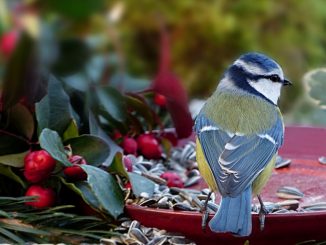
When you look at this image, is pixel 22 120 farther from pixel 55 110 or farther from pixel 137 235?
pixel 137 235

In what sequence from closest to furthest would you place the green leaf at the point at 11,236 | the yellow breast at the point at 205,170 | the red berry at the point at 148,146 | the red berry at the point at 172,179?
the green leaf at the point at 11,236
the yellow breast at the point at 205,170
the red berry at the point at 172,179
the red berry at the point at 148,146

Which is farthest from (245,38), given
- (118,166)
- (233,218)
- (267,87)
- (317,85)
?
(233,218)

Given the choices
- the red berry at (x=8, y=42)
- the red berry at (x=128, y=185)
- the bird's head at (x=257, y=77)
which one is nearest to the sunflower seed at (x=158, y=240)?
the red berry at (x=128, y=185)

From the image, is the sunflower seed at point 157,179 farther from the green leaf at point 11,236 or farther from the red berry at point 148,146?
the green leaf at point 11,236

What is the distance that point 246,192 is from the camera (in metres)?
0.96

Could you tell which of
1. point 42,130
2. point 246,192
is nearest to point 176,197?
point 246,192

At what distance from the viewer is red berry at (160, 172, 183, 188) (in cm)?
114

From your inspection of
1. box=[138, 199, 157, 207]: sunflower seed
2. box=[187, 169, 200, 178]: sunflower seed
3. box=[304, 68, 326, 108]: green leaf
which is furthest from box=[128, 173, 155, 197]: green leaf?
box=[304, 68, 326, 108]: green leaf

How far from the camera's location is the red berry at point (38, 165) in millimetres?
A: 897

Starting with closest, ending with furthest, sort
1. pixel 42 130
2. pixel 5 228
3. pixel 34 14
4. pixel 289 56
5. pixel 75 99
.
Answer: pixel 34 14 → pixel 5 228 → pixel 42 130 → pixel 75 99 → pixel 289 56

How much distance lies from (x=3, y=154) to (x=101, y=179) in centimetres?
16

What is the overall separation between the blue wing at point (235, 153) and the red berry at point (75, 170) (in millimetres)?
202

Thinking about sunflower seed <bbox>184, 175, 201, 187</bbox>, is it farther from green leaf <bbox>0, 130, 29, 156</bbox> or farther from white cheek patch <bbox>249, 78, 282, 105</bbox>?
green leaf <bbox>0, 130, 29, 156</bbox>

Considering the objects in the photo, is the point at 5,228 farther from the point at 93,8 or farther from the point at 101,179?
the point at 93,8
